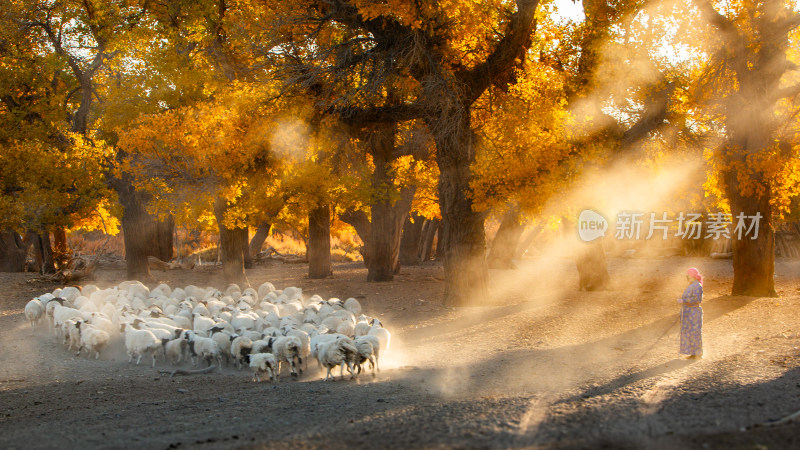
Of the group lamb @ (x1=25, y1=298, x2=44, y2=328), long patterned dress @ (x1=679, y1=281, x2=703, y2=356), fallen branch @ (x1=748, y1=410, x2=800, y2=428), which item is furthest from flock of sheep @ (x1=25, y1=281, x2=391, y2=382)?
fallen branch @ (x1=748, y1=410, x2=800, y2=428)

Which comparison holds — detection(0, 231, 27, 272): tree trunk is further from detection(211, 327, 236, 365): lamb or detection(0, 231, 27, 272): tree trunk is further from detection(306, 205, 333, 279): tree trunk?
detection(211, 327, 236, 365): lamb

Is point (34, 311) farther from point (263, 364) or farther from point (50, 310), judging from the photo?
point (263, 364)

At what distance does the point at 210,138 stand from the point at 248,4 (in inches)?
175

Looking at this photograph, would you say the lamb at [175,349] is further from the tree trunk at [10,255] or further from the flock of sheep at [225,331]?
the tree trunk at [10,255]

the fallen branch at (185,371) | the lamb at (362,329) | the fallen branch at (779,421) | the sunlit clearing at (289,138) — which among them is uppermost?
the sunlit clearing at (289,138)

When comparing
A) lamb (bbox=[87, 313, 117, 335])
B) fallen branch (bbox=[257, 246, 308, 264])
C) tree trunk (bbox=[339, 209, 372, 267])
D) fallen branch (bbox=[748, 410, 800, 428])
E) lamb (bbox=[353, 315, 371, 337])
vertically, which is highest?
tree trunk (bbox=[339, 209, 372, 267])

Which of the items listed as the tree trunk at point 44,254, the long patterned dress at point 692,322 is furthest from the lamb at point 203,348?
the tree trunk at point 44,254

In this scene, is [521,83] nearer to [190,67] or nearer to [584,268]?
[584,268]

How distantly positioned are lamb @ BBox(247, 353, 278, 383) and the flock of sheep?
0.6 inches

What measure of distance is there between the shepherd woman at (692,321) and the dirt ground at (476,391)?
282 millimetres

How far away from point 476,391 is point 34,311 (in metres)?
11.7

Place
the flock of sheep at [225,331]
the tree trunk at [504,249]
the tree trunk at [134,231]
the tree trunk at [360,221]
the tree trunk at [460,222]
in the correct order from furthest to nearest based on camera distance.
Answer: the tree trunk at [504,249]
the tree trunk at [360,221]
the tree trunk at [134,231]
the tree trunk at [460,222]
the flock of sheep at [225,331]

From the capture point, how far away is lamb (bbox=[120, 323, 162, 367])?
12.4 metres

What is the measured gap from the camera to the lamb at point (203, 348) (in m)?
11.9
